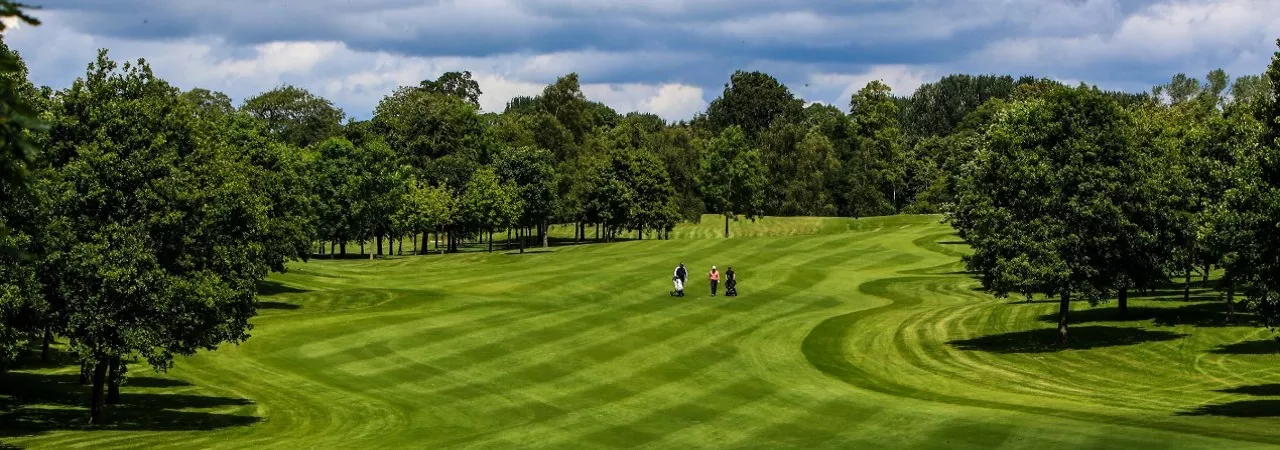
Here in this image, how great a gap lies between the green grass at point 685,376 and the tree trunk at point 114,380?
0.73 metres

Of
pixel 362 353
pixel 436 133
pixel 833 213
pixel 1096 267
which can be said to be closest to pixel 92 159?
pixel 362 353

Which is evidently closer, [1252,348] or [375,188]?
[1252,348]

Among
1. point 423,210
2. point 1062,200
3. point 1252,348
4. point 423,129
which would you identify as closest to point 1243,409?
point 1252,348

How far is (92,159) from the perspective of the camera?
37219 millimetres

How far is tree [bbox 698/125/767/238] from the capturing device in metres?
162

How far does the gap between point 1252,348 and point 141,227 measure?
46082 millimetres

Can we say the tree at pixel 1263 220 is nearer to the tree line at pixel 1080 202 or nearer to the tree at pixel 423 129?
the tree line at pixel 1080 202

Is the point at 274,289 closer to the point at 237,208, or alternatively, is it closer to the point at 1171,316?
the point at 237,208

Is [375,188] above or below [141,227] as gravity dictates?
above

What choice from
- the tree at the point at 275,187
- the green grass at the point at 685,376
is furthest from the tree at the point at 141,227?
the tree at the point at 275,187

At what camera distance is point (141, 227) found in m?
37.5

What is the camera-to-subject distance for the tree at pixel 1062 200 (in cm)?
5334

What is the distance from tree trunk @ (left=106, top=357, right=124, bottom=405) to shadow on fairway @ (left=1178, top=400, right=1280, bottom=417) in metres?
34.6

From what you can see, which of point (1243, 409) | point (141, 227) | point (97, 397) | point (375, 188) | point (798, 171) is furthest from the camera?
point (798, 171)
